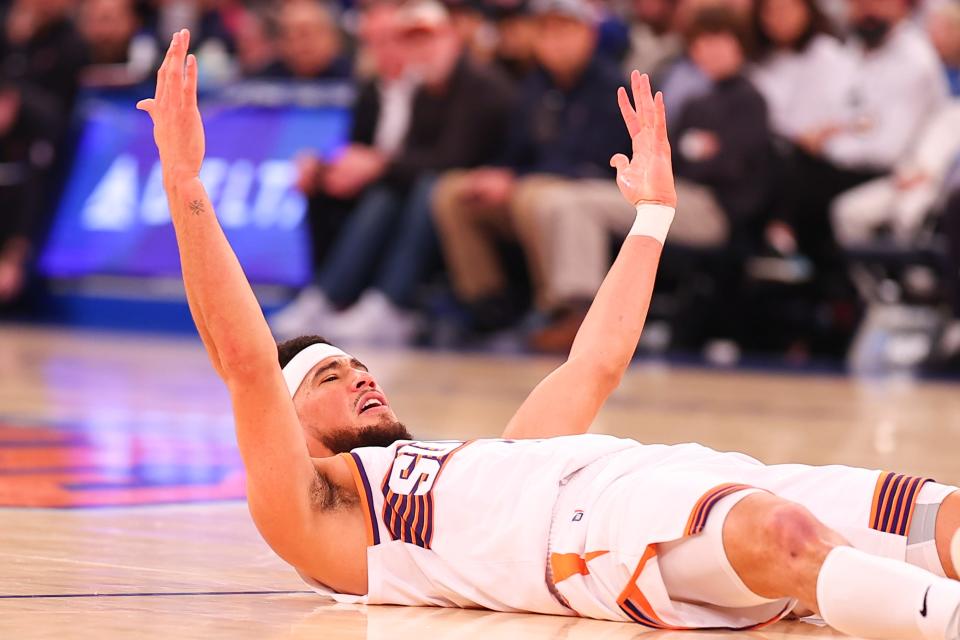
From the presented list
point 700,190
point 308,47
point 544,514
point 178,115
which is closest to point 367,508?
point 544,514

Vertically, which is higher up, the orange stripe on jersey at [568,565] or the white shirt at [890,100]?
the white shirt at [890,100]

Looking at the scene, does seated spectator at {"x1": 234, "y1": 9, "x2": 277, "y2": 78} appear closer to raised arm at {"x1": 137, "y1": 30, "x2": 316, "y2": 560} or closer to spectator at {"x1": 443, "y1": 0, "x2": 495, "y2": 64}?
spectator at {"x1": 443, "y1": 0, "x2": 495, "y2": 64}

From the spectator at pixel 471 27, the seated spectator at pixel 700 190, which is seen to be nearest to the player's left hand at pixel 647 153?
the seated spectator at pixel 700 190

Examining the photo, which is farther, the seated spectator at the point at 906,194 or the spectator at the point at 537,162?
the spectator at the point at 537,162

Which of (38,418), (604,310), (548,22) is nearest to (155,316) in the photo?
(548,22)

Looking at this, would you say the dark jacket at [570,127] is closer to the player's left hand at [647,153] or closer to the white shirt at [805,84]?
the white shirt at [805,84]

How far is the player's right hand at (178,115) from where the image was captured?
9.05ft

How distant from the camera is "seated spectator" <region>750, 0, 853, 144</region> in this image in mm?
10133

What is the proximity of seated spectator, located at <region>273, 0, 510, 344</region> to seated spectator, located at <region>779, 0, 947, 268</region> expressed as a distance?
2130mm

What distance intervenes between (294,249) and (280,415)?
875 centimetres

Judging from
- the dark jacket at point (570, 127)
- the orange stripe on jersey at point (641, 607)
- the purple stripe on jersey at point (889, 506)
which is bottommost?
the orange stripe on jersey at point (641, 607)

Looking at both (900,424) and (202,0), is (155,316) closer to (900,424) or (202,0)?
(202,0)

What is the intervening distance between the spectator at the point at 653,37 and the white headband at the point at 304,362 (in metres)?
8.01

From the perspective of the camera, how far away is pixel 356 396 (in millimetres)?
3316
